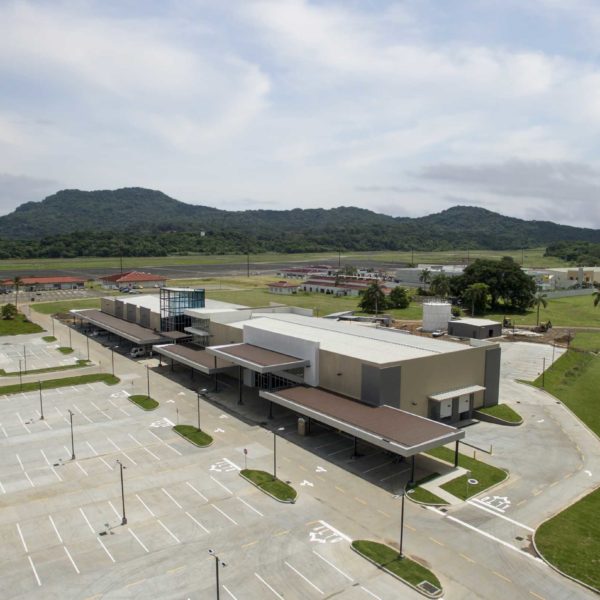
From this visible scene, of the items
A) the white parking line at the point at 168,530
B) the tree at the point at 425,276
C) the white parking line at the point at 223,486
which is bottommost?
the white parking line at the point at 168,530

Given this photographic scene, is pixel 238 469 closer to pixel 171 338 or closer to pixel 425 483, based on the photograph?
pixel 425 483

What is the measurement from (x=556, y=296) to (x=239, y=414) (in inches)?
5567

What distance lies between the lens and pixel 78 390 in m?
69.8

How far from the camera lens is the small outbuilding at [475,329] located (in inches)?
4026

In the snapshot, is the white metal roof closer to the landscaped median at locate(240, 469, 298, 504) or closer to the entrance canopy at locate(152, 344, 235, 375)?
the entrance canopy at locate(152, 344, 235, 375)

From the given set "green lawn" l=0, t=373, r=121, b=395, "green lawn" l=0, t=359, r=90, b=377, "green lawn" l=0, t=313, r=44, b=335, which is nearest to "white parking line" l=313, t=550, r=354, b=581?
"green lawn" l=0, t=373, r=121, b=395

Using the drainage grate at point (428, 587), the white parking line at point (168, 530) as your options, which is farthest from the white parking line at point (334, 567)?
the white parking line at point (168, 530)

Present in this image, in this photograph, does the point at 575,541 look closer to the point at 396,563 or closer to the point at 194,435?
the point at 396,563

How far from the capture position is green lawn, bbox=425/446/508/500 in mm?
42188

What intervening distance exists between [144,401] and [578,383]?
59497mm

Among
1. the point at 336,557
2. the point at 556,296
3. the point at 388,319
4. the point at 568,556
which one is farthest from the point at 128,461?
the point at 556,296

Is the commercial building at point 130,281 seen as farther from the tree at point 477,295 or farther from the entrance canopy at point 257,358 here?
the entrance canopy at point 257,358

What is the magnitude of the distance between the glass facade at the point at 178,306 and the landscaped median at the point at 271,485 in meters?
47.7

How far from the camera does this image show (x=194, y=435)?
175 ft
